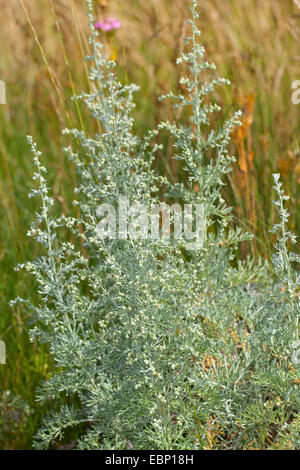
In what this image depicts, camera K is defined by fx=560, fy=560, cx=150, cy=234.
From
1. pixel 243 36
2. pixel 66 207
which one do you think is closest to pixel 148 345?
pixel 66 207

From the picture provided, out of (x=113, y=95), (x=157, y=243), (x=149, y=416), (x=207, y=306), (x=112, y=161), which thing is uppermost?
(x=113, y=95)

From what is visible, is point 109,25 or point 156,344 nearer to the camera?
point 156,344

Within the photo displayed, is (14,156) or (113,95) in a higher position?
(14,156)

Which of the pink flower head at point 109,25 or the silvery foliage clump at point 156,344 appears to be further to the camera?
the pink flower head at point 109,25

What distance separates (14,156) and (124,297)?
2550 mm

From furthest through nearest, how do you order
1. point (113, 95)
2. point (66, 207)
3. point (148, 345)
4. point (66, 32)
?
point (66, 32), point (66, 207), point (113, 95), point (148, 345)

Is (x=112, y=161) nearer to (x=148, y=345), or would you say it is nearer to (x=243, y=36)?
(x=148, y=345)

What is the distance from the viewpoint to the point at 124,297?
1.71m

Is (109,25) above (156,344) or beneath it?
above

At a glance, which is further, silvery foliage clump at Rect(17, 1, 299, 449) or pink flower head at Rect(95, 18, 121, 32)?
pink flower head at Rect(95, 18, 121, 32)

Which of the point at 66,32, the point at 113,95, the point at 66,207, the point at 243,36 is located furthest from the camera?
the point at 243,36

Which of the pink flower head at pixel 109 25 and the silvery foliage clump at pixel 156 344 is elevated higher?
the pink flower head at pixel 109 25

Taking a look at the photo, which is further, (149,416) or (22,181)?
(22,181)

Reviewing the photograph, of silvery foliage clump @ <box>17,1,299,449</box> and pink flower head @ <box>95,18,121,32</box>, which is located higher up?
pink flower head @ <box>95,18,121,32</box>
